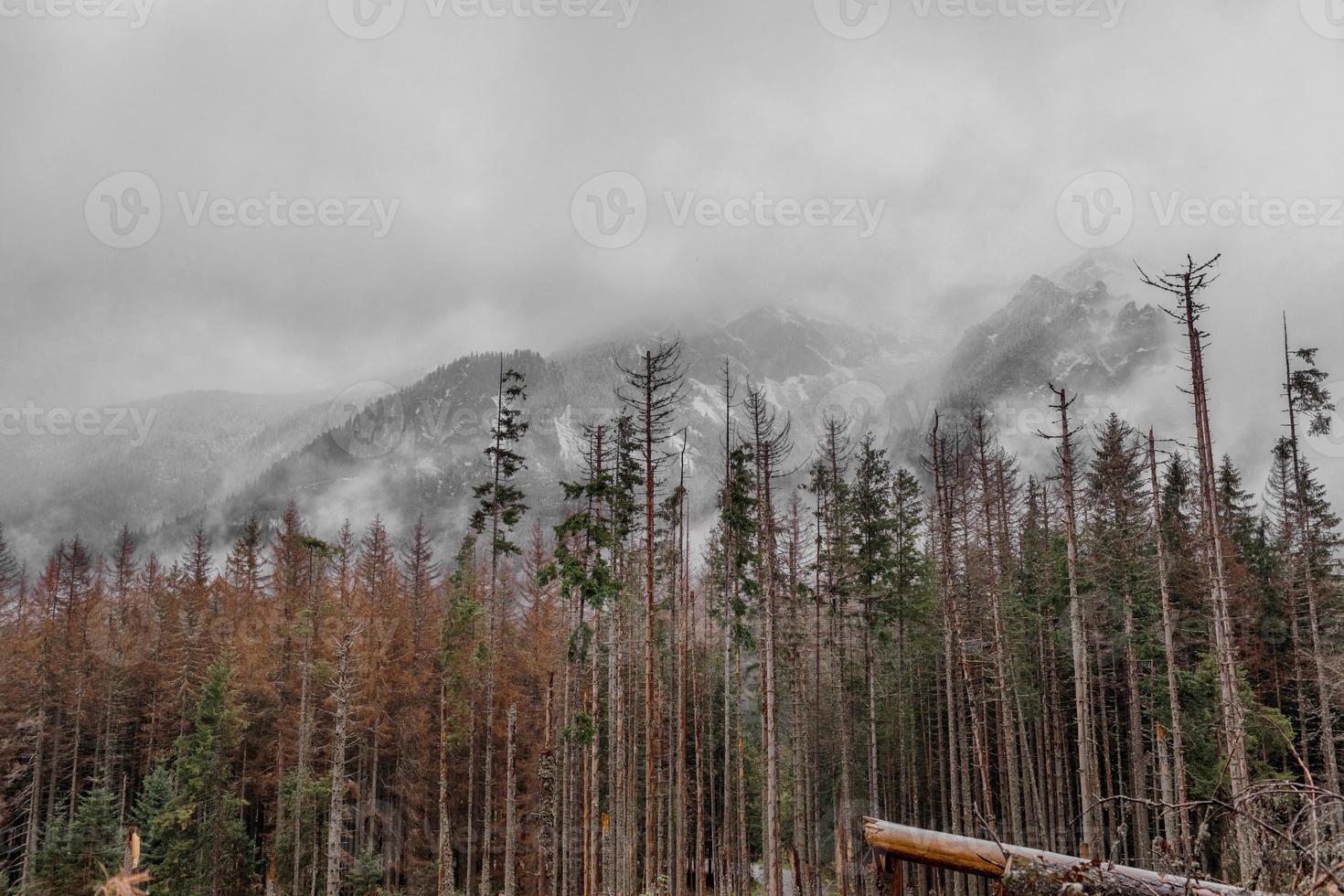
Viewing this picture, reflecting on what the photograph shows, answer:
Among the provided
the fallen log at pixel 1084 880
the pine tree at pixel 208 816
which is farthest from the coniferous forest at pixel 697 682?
the fallen log at pixel 1084 880

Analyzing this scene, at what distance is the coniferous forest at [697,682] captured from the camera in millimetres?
20750

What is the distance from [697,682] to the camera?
106ft

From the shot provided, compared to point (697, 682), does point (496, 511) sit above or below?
above

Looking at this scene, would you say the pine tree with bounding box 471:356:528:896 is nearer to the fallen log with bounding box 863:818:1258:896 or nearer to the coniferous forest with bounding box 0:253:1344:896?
the coniferous forest with bounding box 0:253:1344:896

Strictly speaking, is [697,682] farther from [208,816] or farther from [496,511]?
[208,816]

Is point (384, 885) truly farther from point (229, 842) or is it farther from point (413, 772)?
point (229, 842)

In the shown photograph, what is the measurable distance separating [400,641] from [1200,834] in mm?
33486

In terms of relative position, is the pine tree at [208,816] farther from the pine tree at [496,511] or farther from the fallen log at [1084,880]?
the fallen log at [1084,880]

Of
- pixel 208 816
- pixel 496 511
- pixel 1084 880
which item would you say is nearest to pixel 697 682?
pixel 496 511

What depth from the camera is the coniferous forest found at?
20.8m

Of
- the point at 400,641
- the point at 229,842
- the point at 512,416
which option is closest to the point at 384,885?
the point at 229,842

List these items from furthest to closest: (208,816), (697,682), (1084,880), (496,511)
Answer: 1. (697,682)
2. (208,816)
3. (496,511)
4. (1084,880)

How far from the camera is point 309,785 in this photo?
2745 cm

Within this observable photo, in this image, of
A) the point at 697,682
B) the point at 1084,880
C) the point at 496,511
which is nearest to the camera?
the point at 1084,880
